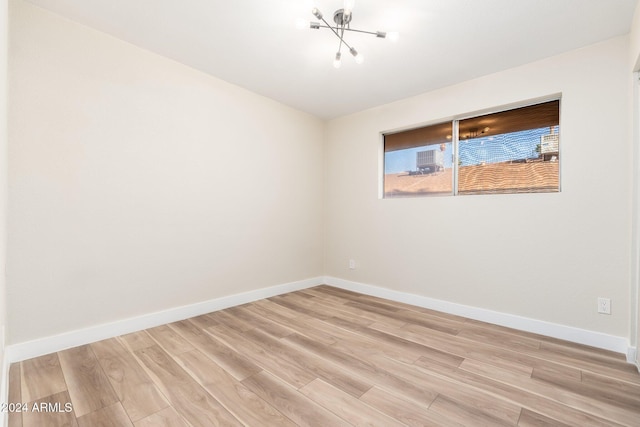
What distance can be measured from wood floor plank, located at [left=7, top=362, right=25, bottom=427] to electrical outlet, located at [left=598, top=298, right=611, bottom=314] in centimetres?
380

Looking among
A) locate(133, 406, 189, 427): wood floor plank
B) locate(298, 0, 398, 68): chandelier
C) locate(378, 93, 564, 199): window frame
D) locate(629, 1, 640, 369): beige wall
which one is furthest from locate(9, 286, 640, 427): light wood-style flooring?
locate(298, 0, 398, 68): chandelier

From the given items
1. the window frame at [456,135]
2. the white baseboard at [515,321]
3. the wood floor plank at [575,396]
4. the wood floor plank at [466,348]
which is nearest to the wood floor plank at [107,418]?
the wood floor plank at [466,348]

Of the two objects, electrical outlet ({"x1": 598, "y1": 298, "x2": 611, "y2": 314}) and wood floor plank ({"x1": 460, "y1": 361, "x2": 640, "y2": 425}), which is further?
electrical outlet ({"x1": 598, "y1": 298, "x2": 611, "y2": 314})

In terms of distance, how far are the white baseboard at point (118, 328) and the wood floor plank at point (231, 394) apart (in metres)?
0.70

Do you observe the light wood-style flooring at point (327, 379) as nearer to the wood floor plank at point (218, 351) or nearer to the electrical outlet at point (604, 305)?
the wood floor plank at point (218, 351)

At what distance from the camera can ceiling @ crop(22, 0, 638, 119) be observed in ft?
6.23

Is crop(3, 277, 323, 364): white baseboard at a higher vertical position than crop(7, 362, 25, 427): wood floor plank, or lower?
higher

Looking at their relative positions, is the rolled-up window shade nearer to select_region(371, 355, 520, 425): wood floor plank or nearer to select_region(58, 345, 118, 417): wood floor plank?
select_region(371, 355, 520, 425): wood floor plank

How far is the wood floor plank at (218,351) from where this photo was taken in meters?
1.83

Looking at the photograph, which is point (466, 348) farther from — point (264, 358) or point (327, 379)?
point (264, 358)

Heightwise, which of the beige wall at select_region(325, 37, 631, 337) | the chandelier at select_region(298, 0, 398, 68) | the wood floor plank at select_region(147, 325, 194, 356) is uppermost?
the chandelier at select_region(298, 0, 398, 68)

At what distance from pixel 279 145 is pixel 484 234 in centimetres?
259

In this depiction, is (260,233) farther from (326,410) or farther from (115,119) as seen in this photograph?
(326,410)

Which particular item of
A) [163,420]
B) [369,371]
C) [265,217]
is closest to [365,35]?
[265,217]
